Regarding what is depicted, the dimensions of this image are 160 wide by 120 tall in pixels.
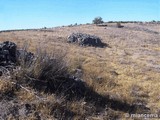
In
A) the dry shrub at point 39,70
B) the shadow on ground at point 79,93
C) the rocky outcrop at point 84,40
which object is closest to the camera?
the dry shrub at point 39,70

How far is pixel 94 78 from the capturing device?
11.7m

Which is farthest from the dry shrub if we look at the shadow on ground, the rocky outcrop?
the rocky outcrop

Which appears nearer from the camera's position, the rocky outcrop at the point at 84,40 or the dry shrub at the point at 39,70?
the dry shrub at the point at 39,70

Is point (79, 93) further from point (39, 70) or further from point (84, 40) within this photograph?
point (84, 40)

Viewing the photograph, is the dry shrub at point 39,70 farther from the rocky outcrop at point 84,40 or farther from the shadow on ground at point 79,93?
the rocky outcrop at point 84,40

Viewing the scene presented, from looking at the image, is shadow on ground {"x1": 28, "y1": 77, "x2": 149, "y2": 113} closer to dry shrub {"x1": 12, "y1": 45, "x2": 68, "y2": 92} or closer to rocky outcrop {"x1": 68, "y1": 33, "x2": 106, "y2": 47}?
dry shrub {"x1": 12, "y1": 45, "x2": 68, "y2": 92}

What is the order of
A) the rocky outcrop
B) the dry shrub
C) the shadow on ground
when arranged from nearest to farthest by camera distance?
the dry shrub < the shadow on ground < the rocky outcrop

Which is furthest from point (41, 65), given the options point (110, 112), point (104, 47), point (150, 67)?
point (104, 47)

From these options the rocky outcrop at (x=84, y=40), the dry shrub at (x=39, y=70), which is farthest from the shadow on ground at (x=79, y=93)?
the rocky outcrop at (x=84, y=40)

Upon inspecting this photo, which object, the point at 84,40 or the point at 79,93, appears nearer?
the point at 79,93

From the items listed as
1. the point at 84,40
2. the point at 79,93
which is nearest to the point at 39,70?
the point at 79,93

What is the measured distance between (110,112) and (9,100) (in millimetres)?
2648

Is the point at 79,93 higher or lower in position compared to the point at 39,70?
lower

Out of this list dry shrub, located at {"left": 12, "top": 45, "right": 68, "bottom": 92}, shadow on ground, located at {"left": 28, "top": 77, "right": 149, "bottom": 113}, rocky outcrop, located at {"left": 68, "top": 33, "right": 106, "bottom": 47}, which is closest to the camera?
dry shrub, located at {"left": 12, "top": 45, "right": 68, "bottom": 92}
